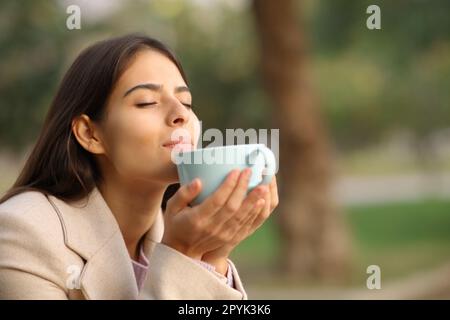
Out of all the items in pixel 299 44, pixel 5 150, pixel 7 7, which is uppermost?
pixel 7 7

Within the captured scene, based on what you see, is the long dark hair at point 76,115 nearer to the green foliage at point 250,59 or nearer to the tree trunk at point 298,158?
the green foliage at point 250,59

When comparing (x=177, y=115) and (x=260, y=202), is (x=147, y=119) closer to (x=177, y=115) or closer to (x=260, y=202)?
(x=177, y=115)

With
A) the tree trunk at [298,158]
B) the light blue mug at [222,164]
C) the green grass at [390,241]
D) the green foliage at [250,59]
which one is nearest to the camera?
the light blue mug at [222,164]

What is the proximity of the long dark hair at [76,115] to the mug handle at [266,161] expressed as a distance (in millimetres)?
437

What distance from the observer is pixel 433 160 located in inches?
1091

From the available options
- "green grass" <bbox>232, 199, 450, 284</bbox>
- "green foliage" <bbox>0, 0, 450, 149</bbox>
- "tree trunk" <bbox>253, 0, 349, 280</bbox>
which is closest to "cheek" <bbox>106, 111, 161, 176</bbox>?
"green foliage" <bbox>0, 0, 450, 149</bbox>

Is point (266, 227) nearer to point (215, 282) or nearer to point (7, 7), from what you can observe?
point (7, 7)

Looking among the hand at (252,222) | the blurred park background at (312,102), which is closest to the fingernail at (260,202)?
the hand at (252,222)

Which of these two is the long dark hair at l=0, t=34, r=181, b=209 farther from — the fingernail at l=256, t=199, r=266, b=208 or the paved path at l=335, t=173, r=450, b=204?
the paved path at l=335, t=173, r=450, b=204

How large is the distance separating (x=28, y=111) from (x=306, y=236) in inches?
173

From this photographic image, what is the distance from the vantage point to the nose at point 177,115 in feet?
5.44

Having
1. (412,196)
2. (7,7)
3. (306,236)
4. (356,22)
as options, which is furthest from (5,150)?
(412,196)

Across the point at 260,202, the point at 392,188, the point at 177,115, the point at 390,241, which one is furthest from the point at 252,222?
the point at 392,188

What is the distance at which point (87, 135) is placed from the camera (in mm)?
1788
